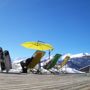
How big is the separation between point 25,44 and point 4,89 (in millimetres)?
26525

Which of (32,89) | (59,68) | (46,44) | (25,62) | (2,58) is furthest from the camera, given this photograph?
(59,68)

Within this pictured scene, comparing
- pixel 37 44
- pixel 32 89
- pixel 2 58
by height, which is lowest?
pixel 32 89

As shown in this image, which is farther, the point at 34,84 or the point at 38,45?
the point at 38,45

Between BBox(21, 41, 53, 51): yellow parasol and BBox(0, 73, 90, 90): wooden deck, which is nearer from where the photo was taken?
BBox(0, 73, 90, 90): wooden deck

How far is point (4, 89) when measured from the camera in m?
6.34

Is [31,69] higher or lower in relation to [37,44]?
lower

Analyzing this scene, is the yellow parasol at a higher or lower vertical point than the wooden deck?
higher

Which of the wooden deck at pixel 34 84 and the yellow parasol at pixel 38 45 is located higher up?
the yellow parasol at pixel 38 45

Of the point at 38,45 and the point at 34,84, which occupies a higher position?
the point at 38,45

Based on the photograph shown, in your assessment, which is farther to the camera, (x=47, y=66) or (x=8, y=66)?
(x=47, y=66)

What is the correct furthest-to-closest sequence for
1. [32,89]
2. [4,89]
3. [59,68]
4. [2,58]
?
[59,68], [2,58], [32,89], [4,89]

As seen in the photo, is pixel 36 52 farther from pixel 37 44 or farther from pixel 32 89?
pixel 32 89

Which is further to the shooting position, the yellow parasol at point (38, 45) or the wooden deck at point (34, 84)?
the yellow parasol at point (38, 45)

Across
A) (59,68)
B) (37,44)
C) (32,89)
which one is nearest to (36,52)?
(37,44)
